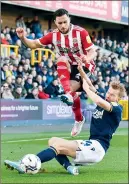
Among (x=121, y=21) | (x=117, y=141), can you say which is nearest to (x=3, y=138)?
(x=117, y=141)

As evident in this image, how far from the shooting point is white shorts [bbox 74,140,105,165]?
9055mm

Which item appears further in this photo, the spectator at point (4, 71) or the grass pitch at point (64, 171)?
the spectator at point (4, 71)

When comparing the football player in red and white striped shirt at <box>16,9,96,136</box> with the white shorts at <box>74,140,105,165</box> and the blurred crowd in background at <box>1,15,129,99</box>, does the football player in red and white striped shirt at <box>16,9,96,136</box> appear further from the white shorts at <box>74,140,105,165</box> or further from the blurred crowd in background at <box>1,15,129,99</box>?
the blurred crowd in background at <box>1,15,129,99</box>

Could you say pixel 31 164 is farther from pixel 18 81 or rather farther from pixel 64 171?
pixel 18 81

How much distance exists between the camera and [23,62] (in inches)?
975

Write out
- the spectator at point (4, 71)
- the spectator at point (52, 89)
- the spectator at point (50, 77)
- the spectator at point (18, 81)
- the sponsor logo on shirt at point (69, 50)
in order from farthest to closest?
the spectator at point (50, 77), the spectator at point (52, 89), the spectator at point (18, 81), the spectator at point (4, 71), the sponsor logo on shirt at point (69, 50)

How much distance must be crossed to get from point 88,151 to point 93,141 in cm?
18

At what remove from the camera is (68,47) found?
10500 mm

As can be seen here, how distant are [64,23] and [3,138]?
760 centimetres

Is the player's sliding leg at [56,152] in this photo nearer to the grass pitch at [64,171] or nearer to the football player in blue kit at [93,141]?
the football player in blue kit at [93,141]

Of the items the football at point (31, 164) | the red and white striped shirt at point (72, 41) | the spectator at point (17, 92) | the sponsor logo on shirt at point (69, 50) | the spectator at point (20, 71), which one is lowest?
the spectator at point (17, 92)

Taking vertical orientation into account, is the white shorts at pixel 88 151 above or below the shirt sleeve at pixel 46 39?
below

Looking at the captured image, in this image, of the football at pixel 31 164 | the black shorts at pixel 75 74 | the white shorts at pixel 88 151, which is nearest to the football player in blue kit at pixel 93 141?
the white shorts at pixel 88 151

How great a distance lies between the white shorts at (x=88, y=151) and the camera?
9.05 meters
